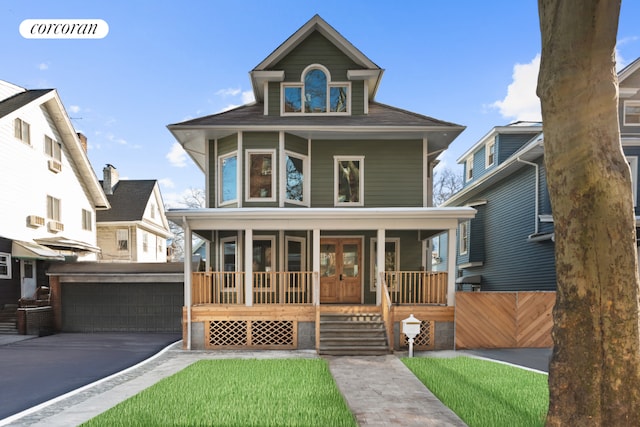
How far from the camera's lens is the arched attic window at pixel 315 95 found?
38.4 ft

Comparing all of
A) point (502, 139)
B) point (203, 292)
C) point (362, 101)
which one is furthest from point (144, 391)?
point (502, 139)

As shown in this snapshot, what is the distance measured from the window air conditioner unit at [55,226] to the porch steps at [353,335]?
13503 millimetres

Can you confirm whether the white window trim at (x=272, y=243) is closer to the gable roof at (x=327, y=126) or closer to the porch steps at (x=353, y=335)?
the porch steps at (x=353, y=335)

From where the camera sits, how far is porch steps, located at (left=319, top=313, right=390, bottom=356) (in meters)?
8.36

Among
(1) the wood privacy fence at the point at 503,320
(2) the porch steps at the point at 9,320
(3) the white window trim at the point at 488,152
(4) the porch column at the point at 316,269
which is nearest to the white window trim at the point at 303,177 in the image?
(4) the porch column at the point at 316,269

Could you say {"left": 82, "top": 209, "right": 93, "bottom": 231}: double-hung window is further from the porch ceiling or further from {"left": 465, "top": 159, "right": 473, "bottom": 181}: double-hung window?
{"left": 465, "top": 159, "right": 473, "bottom": 181}: double-hung window

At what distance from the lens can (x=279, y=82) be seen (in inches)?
462

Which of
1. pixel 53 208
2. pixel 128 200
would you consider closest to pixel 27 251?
pixel 53 208

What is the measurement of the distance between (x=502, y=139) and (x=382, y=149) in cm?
707

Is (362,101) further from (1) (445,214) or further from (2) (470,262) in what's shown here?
(2) (470,262)

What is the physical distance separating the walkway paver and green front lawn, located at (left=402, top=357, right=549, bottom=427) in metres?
0.22

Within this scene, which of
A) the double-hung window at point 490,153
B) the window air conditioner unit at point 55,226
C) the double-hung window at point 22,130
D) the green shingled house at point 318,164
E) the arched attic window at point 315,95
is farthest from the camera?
the double-hung window at point 490,153

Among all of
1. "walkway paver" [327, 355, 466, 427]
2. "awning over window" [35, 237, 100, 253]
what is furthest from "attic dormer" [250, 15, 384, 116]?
"awning over window" [35, 237, 100, 253]

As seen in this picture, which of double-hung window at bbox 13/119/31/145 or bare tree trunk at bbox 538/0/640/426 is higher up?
double-hung window at bbox 13/119/31/145
